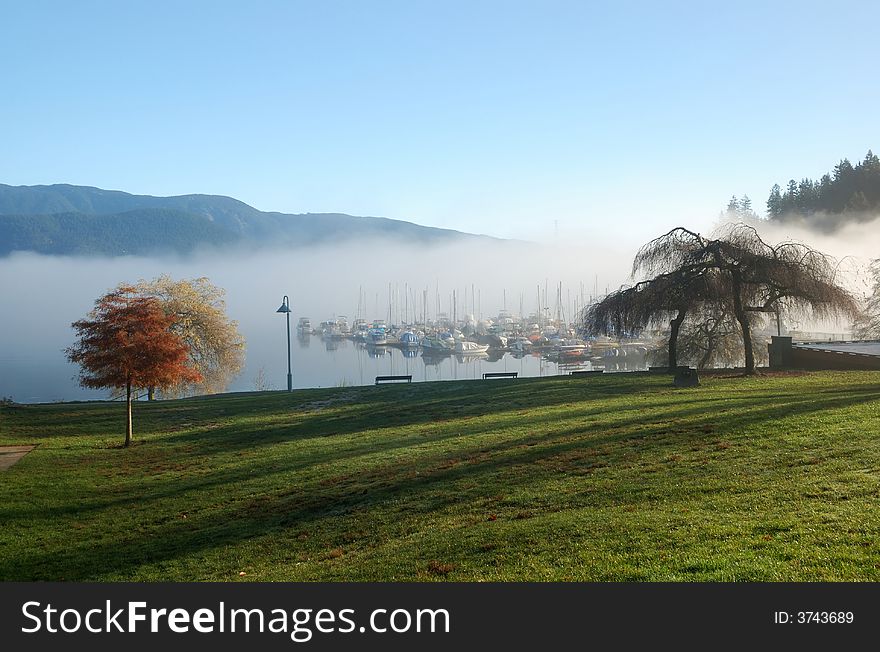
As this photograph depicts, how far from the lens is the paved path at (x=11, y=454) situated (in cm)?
2181

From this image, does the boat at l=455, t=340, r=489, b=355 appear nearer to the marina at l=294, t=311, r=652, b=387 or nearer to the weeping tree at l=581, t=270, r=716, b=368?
the marina at l=294, t=311, r=652, b=387

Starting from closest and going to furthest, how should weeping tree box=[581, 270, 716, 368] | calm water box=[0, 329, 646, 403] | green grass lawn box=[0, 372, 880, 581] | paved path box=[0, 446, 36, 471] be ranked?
green grass lawn box=[0, 372, 880, 581]
paved path box=[0, 446, 36, 471]
weeping tree box=[581, 270, 716, 368]
calm water box=[0, 329, 646, 403]

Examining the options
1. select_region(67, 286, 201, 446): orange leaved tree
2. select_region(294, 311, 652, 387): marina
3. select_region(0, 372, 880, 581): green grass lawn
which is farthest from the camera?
select_region(294, 311, 652, 387): marina

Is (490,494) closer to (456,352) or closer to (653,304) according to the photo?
(653,304)

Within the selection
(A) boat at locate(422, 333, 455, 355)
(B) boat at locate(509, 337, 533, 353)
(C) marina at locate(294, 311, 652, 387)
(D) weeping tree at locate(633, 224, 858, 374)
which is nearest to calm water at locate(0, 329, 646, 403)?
(C) marina at locate(294, 311, 652, 387)

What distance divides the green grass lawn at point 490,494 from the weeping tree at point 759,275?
6234mm

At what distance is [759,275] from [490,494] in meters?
23.3

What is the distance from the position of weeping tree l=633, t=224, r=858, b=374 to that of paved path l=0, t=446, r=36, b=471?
25415mm

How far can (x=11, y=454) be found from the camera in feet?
76.9

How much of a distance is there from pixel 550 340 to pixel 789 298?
9340 cm

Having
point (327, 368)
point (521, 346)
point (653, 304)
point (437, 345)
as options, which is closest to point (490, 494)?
point (653, 304)

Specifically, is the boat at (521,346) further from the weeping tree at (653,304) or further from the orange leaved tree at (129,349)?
the orange leaved tree at (129,349)

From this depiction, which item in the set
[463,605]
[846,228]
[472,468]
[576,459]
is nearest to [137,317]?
[472,468]

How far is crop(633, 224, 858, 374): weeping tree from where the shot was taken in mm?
31562
